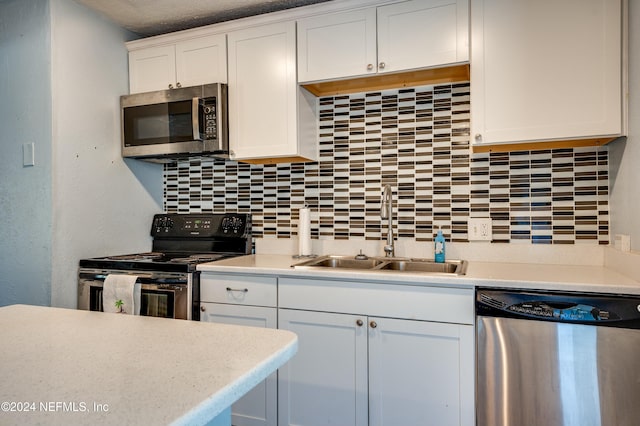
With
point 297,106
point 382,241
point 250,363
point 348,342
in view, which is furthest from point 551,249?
point 250,363

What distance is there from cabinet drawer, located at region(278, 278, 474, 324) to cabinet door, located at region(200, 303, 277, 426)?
0.13 metres

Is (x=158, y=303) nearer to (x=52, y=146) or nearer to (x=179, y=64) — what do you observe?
(x=52, y=146)

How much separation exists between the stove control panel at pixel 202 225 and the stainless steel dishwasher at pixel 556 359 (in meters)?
1.51

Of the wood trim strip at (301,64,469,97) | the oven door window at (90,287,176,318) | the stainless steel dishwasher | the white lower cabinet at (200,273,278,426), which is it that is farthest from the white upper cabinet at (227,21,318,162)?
the stainless steel dishwasher

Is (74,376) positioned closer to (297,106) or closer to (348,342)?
(348,342)

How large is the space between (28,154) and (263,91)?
1.31 metres

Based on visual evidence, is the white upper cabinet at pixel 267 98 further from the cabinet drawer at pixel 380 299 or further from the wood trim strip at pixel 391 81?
the cabinet drawer at pixel 380 299

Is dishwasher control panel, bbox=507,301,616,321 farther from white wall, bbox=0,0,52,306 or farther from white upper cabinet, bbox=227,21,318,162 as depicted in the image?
white wall, bbox=0,0,52,306

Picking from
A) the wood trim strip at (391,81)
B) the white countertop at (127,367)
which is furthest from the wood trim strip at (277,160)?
the white countertop at (127,367)

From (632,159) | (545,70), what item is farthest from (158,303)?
(632,159)

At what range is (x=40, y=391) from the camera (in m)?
0.62

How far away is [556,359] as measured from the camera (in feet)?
4.95

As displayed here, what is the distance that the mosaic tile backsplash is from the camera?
2029 millimetres

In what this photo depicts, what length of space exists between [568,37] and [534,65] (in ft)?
0.54
